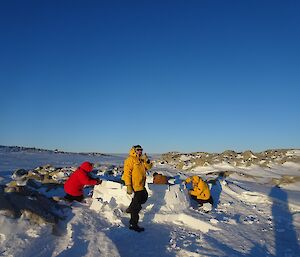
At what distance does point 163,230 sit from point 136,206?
0.76 m

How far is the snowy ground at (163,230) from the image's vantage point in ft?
19.9

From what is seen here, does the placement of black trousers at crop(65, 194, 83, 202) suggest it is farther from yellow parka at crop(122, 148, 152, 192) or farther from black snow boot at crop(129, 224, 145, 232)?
black snow boot at crop(129, 224, 145, 232)

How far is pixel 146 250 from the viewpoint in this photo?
6.38 m

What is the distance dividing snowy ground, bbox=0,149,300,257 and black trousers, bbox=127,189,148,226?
0.75 ft

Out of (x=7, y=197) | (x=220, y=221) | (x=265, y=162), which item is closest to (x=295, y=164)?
(x=265, y=162)

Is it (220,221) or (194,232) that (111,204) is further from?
(220,221)

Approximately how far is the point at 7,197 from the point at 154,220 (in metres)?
3.14

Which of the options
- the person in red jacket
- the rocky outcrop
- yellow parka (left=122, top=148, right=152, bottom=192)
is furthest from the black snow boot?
the person in red jacket

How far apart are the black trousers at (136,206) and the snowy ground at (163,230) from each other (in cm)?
23

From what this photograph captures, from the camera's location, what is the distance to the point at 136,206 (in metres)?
7.61

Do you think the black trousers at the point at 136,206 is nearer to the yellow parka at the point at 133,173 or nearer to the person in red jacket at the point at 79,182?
the yellow parka at the point at 133,173

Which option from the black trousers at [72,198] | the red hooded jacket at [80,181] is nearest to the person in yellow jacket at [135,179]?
the red hooded jacket at [80,181]

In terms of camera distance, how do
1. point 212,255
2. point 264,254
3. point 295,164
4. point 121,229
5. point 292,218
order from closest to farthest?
point 212,255 → point 264,254 → point 121,229 → point 292,218 → point 295,164

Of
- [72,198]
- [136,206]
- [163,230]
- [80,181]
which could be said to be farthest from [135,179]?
[72,198]
